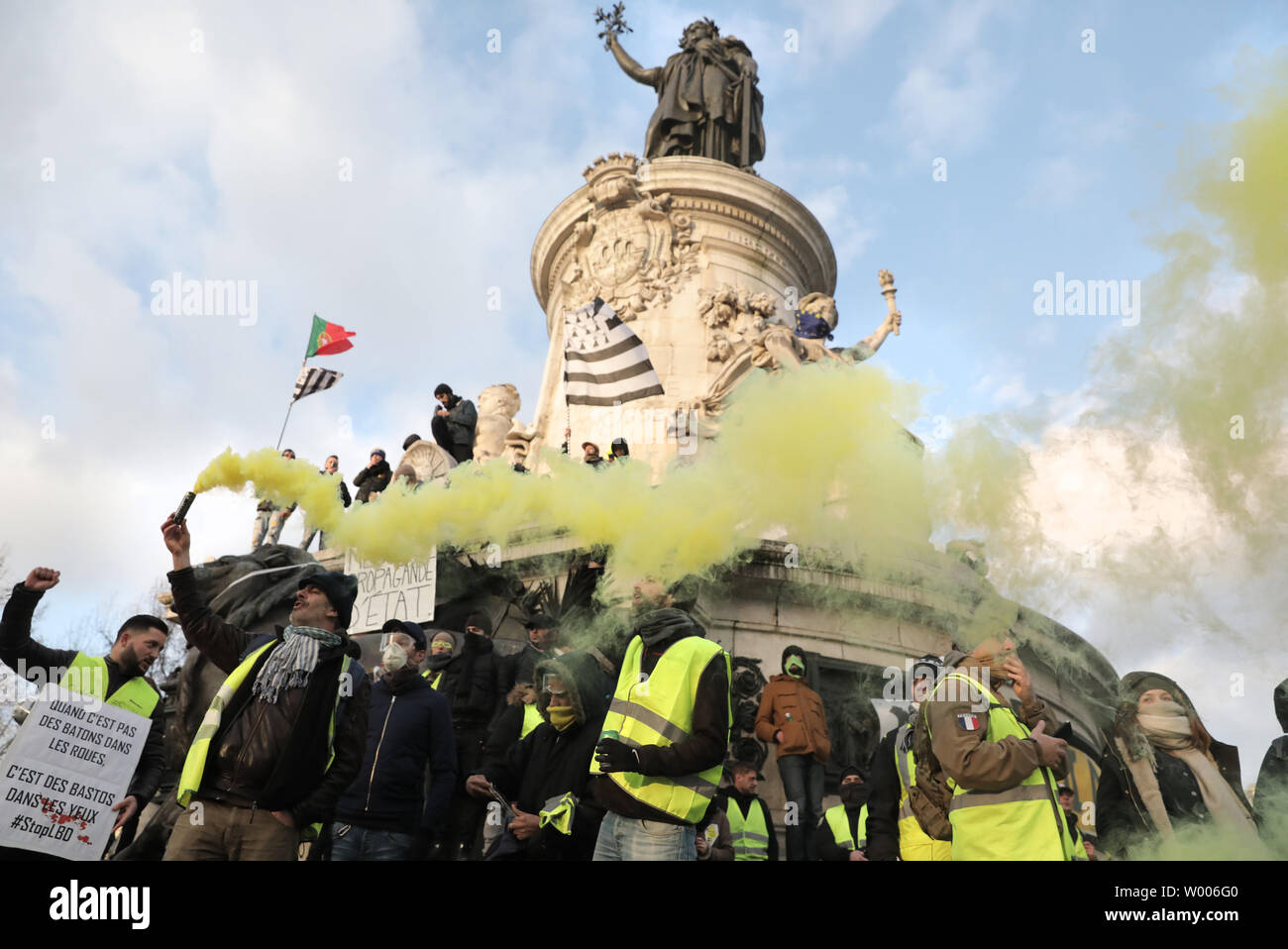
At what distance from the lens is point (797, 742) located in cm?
787

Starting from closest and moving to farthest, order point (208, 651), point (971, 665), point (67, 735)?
point (971, 665) → point (208, 651) → point (67, 735)

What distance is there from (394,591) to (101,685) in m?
4.46

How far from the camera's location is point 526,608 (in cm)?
1008

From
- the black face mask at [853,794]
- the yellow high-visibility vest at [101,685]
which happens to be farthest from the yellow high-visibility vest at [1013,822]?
the yellow high-visibility vest at [101,685]

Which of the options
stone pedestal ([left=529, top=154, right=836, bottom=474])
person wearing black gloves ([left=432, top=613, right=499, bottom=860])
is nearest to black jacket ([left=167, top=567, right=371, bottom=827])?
person wearing black gloves ([left=432, top=613, right=499, bottom=860])

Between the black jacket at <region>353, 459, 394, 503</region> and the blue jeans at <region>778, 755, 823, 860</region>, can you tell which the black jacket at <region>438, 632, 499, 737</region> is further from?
the black jacket at <region>353, 459, 394, 503</region>

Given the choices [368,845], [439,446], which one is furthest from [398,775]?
[439,446]

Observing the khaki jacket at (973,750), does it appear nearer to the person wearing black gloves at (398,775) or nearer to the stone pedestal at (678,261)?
the person wearing black gloves at (398,775)

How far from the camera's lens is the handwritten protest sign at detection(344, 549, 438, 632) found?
1008 centimetres

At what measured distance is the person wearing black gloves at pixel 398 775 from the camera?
5629mm
